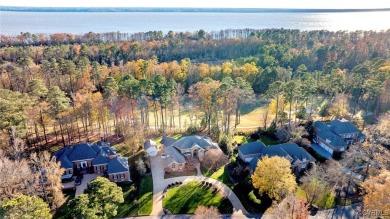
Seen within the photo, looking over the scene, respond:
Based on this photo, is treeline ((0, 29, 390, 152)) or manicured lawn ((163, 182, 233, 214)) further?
treeline ((0, 29, 390, 152))

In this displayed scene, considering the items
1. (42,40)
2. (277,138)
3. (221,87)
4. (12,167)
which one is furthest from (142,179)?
(42,40)

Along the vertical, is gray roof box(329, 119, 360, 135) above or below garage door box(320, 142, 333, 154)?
above

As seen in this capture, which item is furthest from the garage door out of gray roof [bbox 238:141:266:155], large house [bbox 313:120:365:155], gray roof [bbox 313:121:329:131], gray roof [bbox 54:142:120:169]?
gray roof [bbox 54:142:120:169]

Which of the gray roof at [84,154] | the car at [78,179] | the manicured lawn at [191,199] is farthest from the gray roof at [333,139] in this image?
the car at [78,179]

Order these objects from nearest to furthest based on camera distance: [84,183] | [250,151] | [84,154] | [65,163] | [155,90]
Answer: [84,183] → [65,163] → [84,154] → [250,151] → [155,90]

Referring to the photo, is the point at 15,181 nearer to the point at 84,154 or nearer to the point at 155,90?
the point at 84,154

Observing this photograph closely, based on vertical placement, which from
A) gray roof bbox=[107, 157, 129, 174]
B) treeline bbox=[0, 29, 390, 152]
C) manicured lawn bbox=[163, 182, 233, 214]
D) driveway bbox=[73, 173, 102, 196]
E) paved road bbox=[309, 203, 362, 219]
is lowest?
paved road bbox=[309, 203, 362, 219]

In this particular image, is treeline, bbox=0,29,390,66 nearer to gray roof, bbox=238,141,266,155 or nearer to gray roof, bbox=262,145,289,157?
gray roof, bbox=238,141,266,155

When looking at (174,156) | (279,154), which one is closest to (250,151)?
(279,154)
